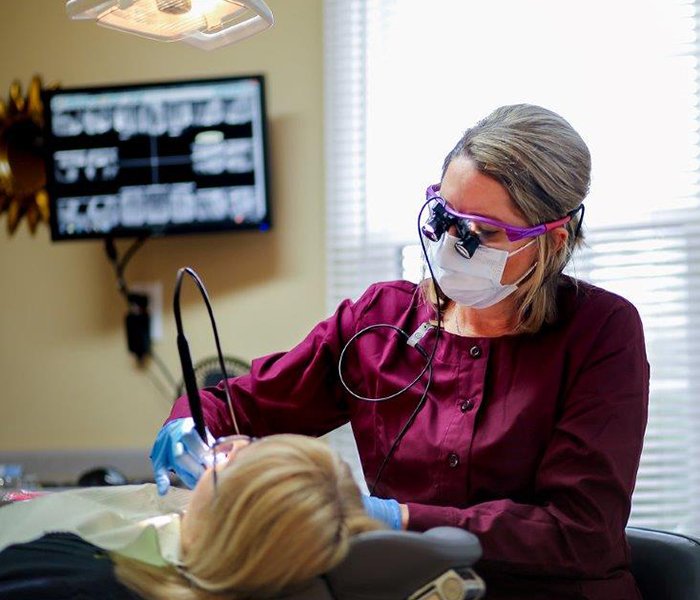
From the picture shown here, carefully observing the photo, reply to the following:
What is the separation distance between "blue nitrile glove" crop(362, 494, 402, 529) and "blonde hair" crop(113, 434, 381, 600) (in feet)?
0.61

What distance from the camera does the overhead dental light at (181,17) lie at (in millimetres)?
1526

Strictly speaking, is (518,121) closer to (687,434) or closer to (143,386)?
(687,434)

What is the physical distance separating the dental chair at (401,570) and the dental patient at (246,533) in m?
0.02

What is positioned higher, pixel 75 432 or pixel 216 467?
pixel 216 467

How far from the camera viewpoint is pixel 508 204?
1569 millimetres

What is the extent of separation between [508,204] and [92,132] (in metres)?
1.80

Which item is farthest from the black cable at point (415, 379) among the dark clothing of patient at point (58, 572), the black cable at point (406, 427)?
the dark clothing of patient at point (58, 572)

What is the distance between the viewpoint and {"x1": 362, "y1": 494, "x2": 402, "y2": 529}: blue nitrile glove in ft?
4.32

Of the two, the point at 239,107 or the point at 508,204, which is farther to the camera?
the point at 239,107

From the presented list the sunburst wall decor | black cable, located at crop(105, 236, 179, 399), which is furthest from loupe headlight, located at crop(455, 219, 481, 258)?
the sunburst wall decor

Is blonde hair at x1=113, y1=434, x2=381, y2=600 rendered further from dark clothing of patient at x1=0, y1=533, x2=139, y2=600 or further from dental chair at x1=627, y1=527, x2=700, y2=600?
dental chair at x1=627, y1=527, x2=700, y2=600

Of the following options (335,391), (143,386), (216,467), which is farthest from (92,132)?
(216,467)

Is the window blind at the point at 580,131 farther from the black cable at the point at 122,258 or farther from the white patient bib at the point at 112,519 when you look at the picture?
the white patient bib at the point at 112,519

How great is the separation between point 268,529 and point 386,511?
34 centimetres
